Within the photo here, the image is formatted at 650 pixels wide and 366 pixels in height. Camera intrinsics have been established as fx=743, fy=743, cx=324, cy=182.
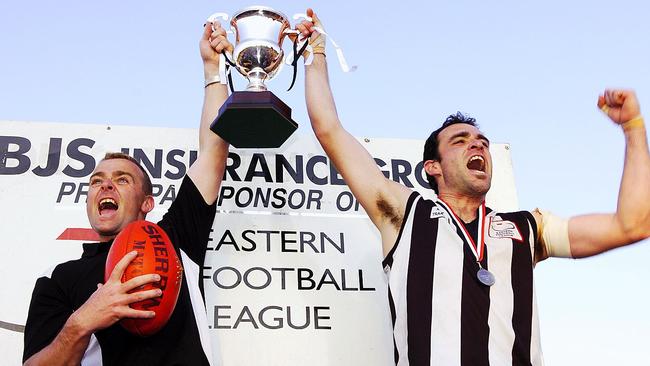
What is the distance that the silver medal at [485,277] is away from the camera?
2.51 meters

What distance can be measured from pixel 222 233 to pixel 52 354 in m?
1.33

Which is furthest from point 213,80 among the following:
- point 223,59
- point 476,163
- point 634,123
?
point 634,123

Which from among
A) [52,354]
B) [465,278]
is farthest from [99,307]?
[465,278]

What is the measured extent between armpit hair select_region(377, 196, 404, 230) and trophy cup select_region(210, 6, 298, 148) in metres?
0.44

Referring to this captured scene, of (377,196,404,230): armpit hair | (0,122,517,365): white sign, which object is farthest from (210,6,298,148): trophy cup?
(0,122,517,365): white sign

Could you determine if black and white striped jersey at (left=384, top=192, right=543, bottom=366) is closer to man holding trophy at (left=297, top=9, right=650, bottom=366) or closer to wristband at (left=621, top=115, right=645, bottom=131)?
man holding trophy at (left=297, top=9, right=650, bottom=366)

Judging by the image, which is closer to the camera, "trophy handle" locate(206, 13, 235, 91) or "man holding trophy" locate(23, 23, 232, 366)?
"man holding trophy" locate(23, 23, 232, 366)

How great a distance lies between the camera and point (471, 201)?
2.92m

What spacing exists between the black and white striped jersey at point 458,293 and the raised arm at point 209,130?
29.5 inches

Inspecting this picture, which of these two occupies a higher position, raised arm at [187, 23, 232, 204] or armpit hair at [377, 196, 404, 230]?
raised arm at [187, 23, 232, 204]

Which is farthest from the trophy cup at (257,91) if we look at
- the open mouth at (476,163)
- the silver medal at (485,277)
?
the silver medal at (485,277)

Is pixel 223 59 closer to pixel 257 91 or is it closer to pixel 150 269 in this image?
pixel 257 91

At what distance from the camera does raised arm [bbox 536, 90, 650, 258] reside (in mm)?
2717

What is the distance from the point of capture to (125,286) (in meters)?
2.08
